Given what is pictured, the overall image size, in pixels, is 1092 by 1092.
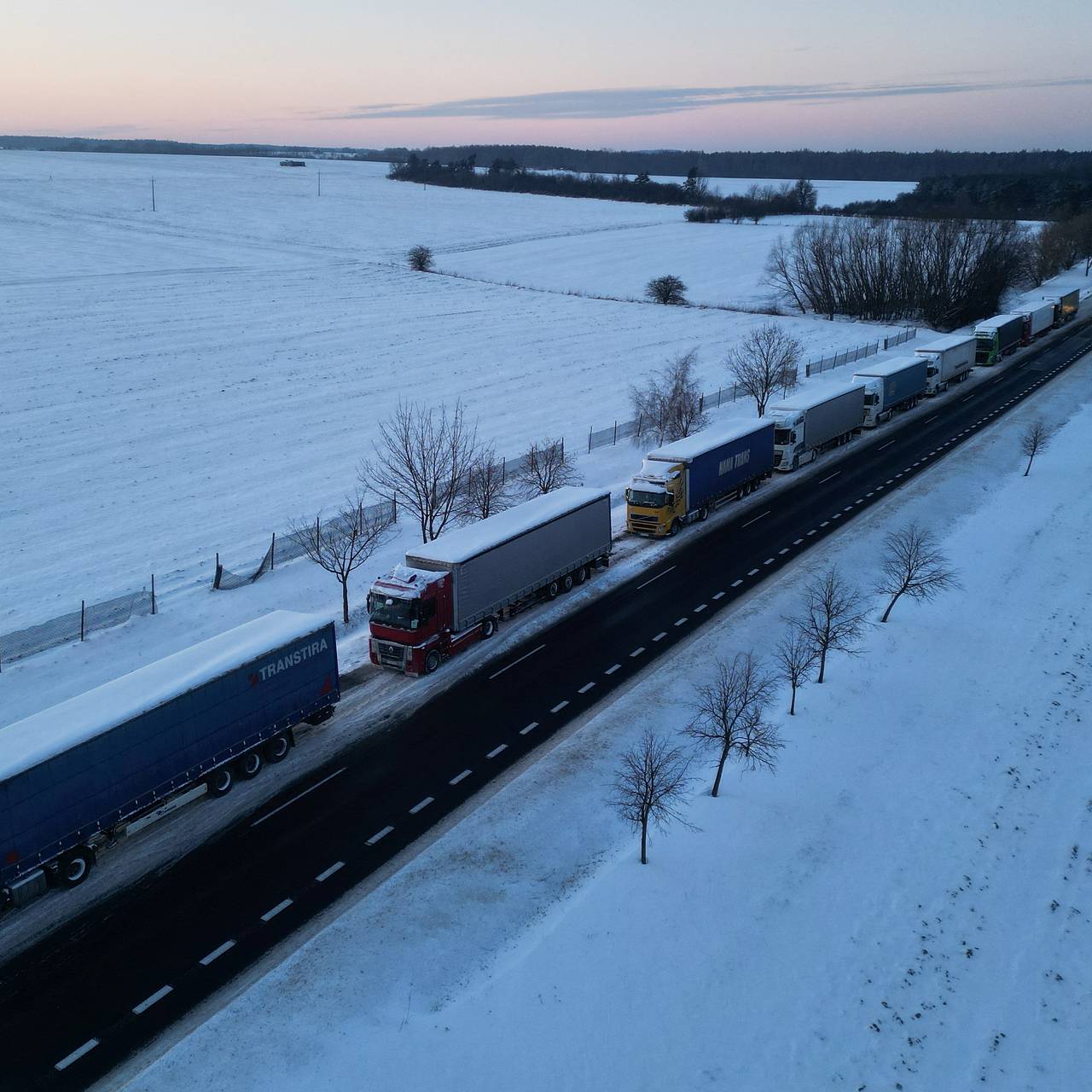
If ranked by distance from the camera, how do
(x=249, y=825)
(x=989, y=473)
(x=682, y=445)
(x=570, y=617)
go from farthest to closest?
(x=989, y=473)
(x=682, y=445)
(x=570, y=617)
(x=249, y=825)

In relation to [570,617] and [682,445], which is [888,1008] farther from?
[682,445]

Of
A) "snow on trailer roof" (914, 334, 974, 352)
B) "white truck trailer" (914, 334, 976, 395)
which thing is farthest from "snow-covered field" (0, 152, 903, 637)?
"snow on trailer roof" (914, 334, 974, 352)

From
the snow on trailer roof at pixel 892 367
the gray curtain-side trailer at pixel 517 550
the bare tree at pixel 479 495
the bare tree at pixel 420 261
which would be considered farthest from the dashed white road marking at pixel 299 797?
the bare tree at pixel 420 261

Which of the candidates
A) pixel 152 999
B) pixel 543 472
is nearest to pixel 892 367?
pixel 543 472

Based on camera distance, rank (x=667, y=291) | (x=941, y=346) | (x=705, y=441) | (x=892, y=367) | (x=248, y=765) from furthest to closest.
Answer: (x=667, y=291), (x=941, y=346), (x=892, y=367), (x=705, y=441), (x=248, y=765)

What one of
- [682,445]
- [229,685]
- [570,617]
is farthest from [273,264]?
[229,685]

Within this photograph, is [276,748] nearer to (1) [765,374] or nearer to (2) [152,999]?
(2) [152,999]

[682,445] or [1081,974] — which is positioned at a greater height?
[682,445]
